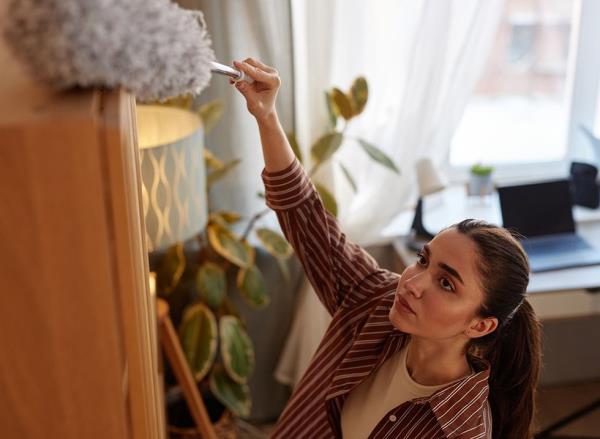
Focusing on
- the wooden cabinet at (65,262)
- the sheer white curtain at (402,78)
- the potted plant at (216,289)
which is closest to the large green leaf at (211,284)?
the potted plant at (216,289)

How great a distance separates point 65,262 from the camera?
0.69 meters

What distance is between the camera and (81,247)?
690mm

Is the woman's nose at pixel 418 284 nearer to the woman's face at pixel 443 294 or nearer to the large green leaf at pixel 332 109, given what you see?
the woman's face at pixel 443 294

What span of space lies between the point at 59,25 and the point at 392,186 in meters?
1.70

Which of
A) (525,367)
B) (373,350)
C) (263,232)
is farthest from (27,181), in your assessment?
(263,232)

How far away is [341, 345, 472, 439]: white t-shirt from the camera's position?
1.32 meters

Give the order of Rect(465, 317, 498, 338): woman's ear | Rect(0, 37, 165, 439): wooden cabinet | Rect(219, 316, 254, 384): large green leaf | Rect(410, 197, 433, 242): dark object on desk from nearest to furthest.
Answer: Rect(0, 37, 165, 439): wooden cabinet
Rect(465, 317, 498, 338): woman's ear
Rect(219, 316, 254, 384): large green leaf
Rect(410, 197, 433, 242): dark object on desk

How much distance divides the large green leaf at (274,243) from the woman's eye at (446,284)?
913 millimetres

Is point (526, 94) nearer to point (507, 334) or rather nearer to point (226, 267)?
point (226, 267)

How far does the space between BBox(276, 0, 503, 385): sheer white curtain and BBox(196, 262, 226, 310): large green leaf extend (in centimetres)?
32

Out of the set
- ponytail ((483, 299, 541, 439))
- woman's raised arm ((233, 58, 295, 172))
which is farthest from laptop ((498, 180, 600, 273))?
woman's raised arm ((233, 58, 295, 172))

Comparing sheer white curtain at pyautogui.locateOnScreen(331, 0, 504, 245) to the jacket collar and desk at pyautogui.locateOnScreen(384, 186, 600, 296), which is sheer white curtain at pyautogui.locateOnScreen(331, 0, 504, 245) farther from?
the jacket collar

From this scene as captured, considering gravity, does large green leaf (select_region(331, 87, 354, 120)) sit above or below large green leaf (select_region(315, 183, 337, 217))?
above

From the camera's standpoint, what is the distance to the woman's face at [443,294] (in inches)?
49.5
